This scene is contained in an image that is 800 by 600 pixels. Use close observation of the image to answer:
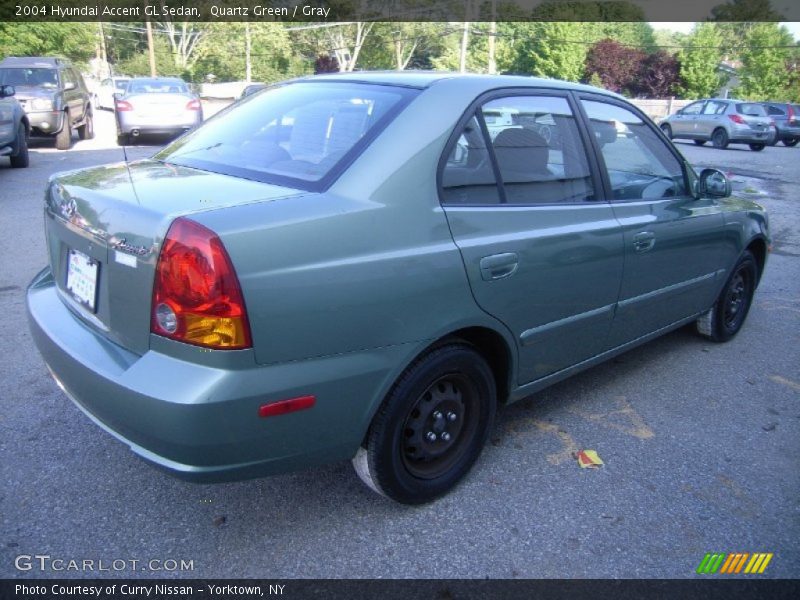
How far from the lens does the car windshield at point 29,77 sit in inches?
531

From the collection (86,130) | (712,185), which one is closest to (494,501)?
(712,185)

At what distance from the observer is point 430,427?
8.71 ft

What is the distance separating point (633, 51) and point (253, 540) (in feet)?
191

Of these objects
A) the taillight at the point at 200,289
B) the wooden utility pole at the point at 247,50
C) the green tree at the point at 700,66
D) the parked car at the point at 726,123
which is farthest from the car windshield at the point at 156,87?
the green tree at the point at 700,66

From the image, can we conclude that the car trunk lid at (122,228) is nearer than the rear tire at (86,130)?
Yes

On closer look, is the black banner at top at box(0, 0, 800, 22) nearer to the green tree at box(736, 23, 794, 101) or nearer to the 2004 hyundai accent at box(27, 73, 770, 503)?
the green tree at box(736, 23, 794, 101)

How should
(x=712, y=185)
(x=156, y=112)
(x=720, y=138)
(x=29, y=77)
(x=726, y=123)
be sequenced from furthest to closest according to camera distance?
(x=720, y=138) < (x=726, y=123) < (x=156, y=112) < (x=29, y=77) < (x=712, y=185)

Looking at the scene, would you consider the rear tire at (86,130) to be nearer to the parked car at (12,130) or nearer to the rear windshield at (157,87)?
the rear windshield at (157,87)

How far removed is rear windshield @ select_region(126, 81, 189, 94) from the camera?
15526 mm

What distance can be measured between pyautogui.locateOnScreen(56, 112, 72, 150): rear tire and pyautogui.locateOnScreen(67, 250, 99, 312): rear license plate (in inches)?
507

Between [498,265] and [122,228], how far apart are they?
137 centimetres

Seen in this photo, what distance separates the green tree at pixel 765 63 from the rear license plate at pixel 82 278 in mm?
51715

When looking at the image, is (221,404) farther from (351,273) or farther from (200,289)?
(351,273)

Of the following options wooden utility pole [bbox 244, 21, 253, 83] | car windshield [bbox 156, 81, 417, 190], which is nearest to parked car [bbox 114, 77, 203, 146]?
car windshield [bbox 156, 81, 417, 190]
